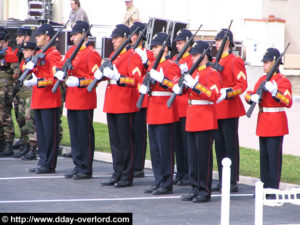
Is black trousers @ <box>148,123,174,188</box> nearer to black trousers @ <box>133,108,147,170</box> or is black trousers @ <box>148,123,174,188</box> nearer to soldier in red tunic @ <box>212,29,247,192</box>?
soldier in red tunic @ <box>212,29,247,192</box>

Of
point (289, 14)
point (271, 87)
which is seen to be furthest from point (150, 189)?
point (289, 14)

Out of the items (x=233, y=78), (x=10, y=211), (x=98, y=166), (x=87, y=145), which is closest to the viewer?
(x=10, y=211)

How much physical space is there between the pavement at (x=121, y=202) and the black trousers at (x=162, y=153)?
238 millimetres

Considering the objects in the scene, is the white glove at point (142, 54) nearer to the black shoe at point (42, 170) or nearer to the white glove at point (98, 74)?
the white glove at point (98, 74)

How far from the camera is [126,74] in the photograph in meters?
10.4

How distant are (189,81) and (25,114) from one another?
13.4 feet

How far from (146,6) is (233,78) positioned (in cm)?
1493

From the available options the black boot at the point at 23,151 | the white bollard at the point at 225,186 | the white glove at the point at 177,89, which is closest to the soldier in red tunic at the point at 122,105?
the white glove at the point at 177,89

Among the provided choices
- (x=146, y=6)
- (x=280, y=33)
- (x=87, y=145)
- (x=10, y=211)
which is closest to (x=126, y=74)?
(x=87, y=145)

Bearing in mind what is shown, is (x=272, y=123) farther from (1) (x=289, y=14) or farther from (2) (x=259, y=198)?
(1) (x=289, y=14)

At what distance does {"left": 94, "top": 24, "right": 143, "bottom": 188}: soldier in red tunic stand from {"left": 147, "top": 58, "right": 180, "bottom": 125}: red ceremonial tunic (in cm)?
43

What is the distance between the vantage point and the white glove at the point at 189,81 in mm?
9156

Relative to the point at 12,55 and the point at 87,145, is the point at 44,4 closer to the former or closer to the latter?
the point at 12,55

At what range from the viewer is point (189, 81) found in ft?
30.1
